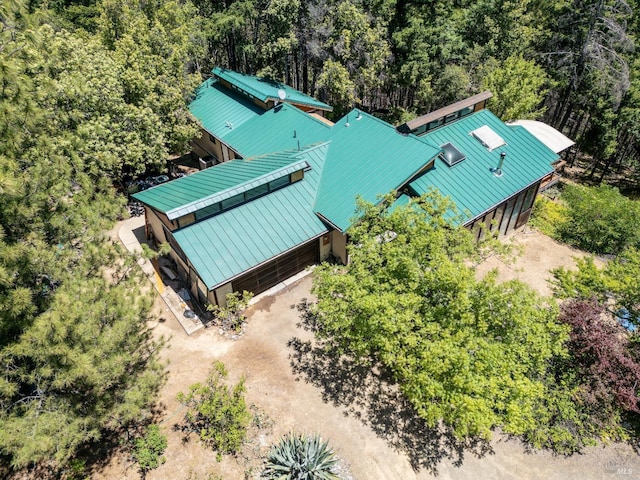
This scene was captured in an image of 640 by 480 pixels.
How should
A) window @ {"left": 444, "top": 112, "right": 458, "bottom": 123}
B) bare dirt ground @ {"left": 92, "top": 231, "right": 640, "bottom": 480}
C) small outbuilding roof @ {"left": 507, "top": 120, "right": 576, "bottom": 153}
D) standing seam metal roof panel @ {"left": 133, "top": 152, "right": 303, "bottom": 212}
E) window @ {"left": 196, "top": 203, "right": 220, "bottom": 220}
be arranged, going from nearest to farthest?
bare dirt ground @ {"left": 92, "top": 231, "right": 640, "bottom": 480} < window @ {"left": 196, "top": 203, "right": 220, "bottom": 220} < standing seam metal roof panel @ {"left": 133, "top": 152, "right": 303, "bottom": 212} < window @ {"left": 444, "top": 112, "right": 458, "bottom": 123} < small outbuilding roof @ {"left": 507, "top": 120, "right": 576, "bottom": 153}

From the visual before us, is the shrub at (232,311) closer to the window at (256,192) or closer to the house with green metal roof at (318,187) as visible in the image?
the house with green metal roof at (318,187)

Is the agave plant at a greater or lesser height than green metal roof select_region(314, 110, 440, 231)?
lesser

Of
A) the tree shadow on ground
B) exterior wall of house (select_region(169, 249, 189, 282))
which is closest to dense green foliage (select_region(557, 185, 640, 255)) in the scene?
the tree shadow on ground

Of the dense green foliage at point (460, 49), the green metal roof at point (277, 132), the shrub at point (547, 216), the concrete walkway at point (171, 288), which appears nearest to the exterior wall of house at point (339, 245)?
the concrete walkway at point (171, 288)

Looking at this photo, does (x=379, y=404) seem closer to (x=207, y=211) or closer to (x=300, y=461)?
(x=300, y=461)

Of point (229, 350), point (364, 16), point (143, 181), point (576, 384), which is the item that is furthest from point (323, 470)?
point (364, 16)

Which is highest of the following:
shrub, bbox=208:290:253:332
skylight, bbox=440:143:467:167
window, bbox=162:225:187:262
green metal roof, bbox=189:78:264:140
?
skylight, bbox=440:143:467:167

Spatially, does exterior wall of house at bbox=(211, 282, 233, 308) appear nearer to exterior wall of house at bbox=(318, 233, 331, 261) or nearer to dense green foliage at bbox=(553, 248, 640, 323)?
exterior wall of house at bbox=(318, 233, 331, 261)

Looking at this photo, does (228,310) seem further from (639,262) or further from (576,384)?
(639,262)
